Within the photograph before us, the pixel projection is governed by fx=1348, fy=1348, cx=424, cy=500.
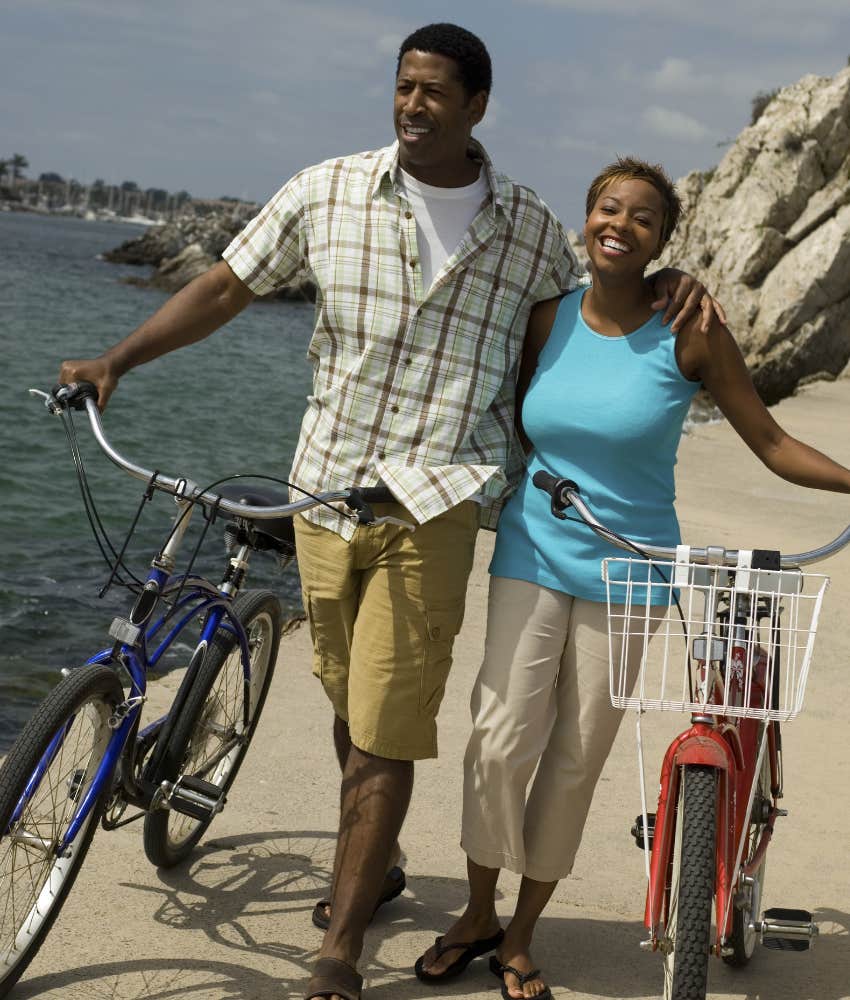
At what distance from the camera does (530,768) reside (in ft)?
11.9

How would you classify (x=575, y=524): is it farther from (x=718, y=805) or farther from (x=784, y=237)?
(x=784, y=237)

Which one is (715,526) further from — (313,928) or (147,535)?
(313,928)

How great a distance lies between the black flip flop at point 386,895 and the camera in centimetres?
402

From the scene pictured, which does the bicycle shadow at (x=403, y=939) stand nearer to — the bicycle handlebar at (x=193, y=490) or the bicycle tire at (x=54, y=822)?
the bicycle tire at (x=54, y=822)

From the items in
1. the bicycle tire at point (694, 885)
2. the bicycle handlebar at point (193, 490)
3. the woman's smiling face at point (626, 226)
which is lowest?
the bicycle tire at point (694, 885)

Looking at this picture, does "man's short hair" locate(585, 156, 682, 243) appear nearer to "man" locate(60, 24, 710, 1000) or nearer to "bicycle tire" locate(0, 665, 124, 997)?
"man" locate(60, 24, 710, 1000)

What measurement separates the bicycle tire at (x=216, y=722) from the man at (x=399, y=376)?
1.38ft

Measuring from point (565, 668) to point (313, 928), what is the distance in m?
1.15

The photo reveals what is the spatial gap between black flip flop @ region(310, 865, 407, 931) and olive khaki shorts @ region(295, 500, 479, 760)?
2.25ft

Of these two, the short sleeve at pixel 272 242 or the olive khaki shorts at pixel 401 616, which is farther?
the short sleeve at pixel 272 242

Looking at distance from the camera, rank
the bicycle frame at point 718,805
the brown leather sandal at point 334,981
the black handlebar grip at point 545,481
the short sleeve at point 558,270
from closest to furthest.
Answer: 1. the bicycle frame at point 718,805
2. the black handlebar grip at point 545,481
3. the brown leather sandal at point 334,981
4. the short sleeve at point 558,270

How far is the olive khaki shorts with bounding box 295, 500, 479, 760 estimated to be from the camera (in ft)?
11.9

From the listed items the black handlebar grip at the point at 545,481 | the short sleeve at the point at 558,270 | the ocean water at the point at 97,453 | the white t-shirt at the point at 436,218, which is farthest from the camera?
the ocean water at the point at 97,453

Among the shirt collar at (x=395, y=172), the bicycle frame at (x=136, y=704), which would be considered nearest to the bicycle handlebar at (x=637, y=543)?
the shirt collar at (x=395, y=172)
